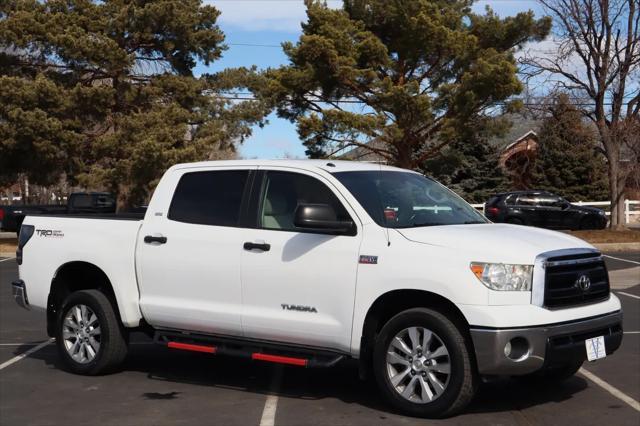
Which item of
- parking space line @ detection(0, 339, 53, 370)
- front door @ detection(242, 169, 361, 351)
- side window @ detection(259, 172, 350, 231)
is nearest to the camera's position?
front door @ detection(242, 169, 361, 351)

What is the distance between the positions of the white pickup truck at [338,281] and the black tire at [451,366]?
10 millimetres

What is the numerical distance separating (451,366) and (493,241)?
3.12 feet

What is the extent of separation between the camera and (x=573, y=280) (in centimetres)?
594

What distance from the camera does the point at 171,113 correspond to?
94.3 ft

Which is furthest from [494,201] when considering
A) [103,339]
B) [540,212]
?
[103,339]

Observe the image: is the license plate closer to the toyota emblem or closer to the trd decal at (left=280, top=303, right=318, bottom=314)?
the toyota emblem

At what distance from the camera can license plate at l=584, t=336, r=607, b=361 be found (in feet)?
19.5

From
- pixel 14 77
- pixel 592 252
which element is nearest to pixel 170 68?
pixel 14 77

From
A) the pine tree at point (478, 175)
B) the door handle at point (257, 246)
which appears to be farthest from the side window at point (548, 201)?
the door handle at point (257, 246)

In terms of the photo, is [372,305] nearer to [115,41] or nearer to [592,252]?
[592,252]

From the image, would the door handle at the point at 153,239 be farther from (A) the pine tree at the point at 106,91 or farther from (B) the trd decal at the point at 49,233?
(A) the pine tree at the point at 106,91

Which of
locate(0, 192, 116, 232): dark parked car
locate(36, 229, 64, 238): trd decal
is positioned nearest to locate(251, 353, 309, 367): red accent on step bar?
locate(36, 229, 64, 238): trd decal

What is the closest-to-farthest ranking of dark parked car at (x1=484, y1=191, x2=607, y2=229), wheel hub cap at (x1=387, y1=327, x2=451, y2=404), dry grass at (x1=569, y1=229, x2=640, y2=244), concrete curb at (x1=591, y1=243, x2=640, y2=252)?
wheel hub cap at (x1=387, y1=327, x2=451, y2=404), concrete curb at (x1=591, y1=243, x2=640, y2=252), dry grass at (x1=569, y1=229, x2=640, y2=244), dark parked car at (x1=484, y1=191, x2=607, y2=229)

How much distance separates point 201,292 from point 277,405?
46.2 inches
